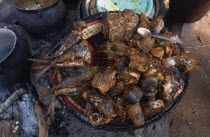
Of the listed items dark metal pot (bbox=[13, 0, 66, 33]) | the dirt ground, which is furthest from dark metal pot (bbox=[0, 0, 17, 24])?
the dirt ground

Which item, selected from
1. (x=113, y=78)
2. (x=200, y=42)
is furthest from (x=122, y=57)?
(x=200, y=42)

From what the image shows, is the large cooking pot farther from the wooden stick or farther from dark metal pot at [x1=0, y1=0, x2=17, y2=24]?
dark metal pot at [x1=0, y1=0, x2=17, y2=24]

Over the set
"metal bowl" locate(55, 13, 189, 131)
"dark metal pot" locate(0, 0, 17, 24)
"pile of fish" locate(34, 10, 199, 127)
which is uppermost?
"pile of fish" locate(34, 10, 199, 127)

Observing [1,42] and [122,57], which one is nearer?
[122,57]

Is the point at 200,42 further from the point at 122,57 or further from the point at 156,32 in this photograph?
the point at 122,57

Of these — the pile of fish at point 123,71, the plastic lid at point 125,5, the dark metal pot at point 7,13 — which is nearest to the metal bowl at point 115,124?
the pile of fish at point 123,71

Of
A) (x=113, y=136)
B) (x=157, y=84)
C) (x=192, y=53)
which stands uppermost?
(x=157, y=84)
